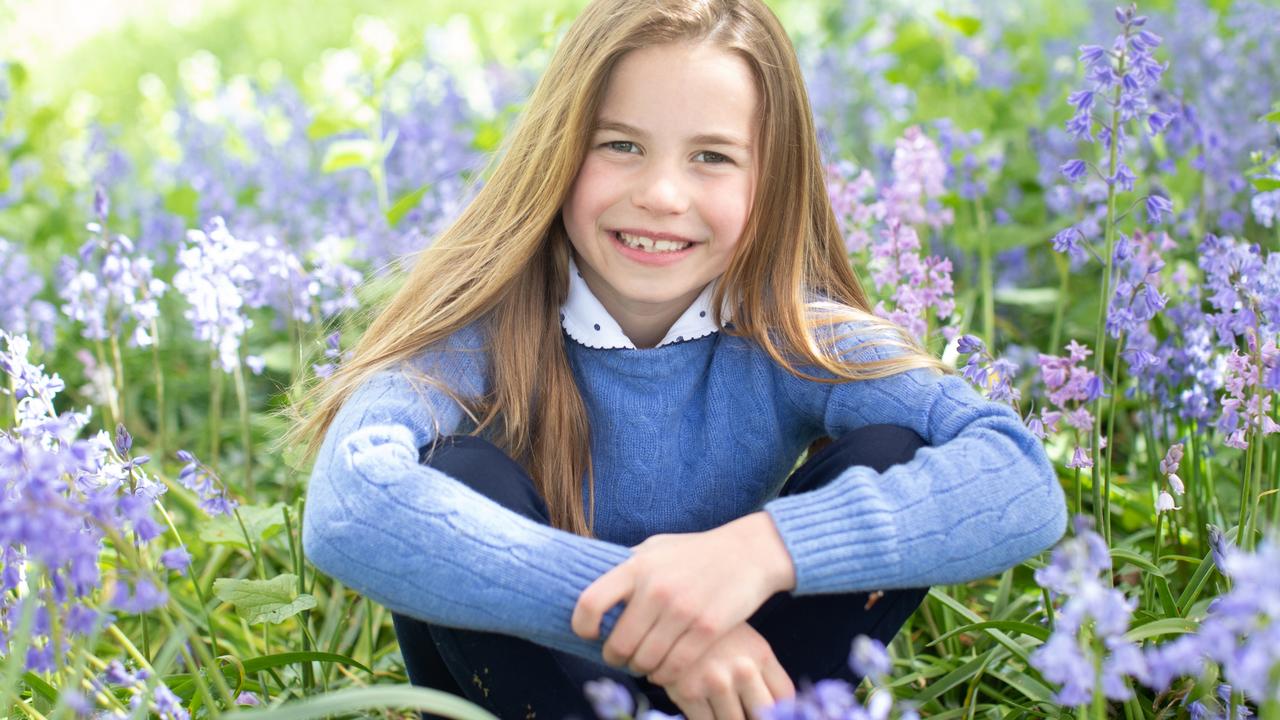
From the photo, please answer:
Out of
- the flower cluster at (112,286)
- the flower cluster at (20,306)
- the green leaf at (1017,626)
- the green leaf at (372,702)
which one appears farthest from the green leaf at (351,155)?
the green leaf at (372,702)

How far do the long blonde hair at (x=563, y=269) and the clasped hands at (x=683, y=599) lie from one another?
1.55ft

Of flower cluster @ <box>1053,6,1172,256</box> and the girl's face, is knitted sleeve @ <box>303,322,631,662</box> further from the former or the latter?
flower cluster @ <box>1053,6,1172,256</box>

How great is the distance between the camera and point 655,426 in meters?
2.21

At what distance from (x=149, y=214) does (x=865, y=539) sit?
3.36 m

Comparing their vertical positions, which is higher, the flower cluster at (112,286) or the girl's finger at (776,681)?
the flower cluster at (112,286)

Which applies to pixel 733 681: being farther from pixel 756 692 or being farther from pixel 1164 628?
pixel 1164 628

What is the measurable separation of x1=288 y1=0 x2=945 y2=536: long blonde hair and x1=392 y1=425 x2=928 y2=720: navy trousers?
0.23 metres

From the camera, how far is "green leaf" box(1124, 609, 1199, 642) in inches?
69.3

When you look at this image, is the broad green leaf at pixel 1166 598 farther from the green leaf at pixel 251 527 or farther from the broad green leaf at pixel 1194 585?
the green leaf at pixel 251 527

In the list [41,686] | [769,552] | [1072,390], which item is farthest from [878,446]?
[41,686]

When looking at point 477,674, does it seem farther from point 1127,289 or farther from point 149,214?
point 149,214

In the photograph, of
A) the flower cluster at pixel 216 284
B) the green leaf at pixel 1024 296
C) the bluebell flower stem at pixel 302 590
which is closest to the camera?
the bluebell flower stem at pixel 302 590

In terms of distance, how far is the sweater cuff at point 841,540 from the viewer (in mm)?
1708

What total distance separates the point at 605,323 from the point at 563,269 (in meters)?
0.16
